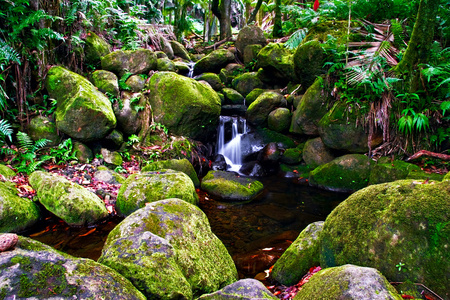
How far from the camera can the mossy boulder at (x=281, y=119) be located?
8.84 metres

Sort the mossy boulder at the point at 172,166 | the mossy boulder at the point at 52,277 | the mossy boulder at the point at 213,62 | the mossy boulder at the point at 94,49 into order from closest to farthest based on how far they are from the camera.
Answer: the mossy boulder at the point at 52,277
the mossy boulder at the point at 172,166
the mossy boulder at the point at 94,49
the mossy boulder at the point at 213,62

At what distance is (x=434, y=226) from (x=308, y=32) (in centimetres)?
843

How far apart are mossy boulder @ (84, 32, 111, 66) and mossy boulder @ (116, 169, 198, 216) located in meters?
5.04

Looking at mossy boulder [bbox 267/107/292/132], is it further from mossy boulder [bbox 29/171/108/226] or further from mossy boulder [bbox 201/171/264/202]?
mossy boulder [bbox 29/171/108/226]

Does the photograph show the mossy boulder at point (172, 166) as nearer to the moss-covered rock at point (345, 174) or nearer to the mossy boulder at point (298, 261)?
the moss-covered rock at point (345, 174)

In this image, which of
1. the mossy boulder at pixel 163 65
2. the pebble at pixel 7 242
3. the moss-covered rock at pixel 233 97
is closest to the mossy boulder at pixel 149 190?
the pebble at pixel 7 242

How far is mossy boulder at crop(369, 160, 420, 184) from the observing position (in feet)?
18.6

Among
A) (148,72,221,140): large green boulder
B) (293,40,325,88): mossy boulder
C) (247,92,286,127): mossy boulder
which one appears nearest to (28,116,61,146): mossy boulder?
(148,72,221,140): large green boulder

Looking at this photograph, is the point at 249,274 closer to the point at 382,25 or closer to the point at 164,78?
the point at 164,78

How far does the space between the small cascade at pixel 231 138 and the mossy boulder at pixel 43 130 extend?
508 centimetres

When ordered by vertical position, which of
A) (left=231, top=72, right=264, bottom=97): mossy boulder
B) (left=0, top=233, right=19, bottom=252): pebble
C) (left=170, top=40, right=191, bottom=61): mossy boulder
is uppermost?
(left=170, top=40, right=191, bottom=61): mossy boulder

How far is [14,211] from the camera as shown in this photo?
13.4 feet

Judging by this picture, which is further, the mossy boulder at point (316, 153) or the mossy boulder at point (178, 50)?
the mossy boulder at point (178, 50)

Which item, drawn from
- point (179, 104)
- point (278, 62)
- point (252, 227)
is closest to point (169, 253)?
point (252, 227)
